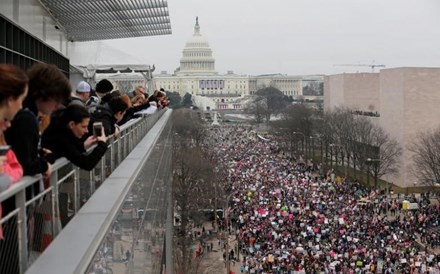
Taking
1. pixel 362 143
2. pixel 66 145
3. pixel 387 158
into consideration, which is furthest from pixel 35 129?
pixel 362 143

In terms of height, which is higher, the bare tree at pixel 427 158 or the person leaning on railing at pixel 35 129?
the person leaning on railing at pixel 35 129

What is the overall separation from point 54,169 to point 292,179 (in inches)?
1502

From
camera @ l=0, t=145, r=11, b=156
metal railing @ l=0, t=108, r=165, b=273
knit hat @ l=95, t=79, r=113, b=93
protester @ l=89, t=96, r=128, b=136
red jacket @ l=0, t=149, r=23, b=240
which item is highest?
knit hat @ l=95, t=79, r=113, b=93

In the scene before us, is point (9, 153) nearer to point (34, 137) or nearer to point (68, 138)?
point (34, 137)

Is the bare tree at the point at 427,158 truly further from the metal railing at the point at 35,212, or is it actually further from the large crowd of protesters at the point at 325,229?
the metal railing at the point at 35,212

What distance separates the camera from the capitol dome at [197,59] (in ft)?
577

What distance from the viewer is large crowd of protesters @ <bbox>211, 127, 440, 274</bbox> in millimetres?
21812

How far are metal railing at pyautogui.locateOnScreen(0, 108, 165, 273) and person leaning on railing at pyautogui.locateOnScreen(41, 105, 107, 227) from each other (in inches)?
2.7

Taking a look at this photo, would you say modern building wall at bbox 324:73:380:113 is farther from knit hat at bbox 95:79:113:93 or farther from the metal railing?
the metal railing

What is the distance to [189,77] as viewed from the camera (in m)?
171

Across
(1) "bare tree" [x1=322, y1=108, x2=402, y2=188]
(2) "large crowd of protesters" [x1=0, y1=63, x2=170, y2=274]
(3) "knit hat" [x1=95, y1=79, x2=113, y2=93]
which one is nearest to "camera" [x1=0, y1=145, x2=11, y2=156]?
(2) "large crowd of protesters" [x1=0, y1=63, x2=170, y2=274]

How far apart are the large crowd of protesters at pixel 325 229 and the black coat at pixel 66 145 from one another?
1818cm

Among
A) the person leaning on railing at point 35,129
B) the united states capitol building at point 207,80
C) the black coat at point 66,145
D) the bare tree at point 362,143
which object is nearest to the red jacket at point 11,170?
the person leaning on railing at point 35,129

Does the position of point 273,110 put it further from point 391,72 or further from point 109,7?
point 109,7
